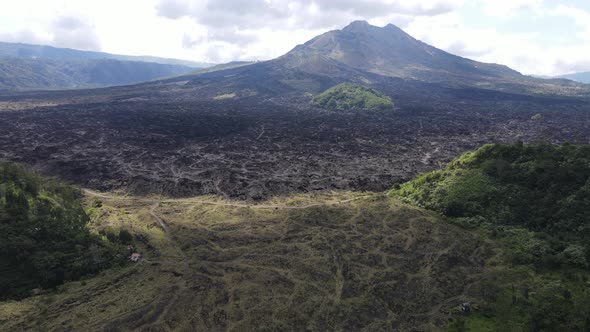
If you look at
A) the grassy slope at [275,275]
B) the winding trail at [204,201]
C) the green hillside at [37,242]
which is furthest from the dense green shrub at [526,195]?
the green hillside at [37,242]

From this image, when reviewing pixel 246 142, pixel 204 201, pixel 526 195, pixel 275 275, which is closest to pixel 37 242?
pixel 204 201

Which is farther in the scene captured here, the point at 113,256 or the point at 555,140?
the point at 555,140

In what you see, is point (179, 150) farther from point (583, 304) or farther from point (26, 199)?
point (583, 304)

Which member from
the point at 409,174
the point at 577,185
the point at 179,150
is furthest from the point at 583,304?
the point at 179,150

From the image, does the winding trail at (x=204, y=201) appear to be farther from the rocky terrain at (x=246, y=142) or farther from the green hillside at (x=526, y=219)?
the green hillside at (x=526, y=219)

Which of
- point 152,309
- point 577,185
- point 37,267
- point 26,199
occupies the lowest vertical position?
point 152,309

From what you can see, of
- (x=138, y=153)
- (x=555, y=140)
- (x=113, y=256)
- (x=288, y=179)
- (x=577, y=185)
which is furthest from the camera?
(x=555, y=140)

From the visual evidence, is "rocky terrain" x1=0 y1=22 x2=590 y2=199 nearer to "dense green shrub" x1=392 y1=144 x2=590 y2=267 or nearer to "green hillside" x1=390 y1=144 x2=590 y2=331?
"dense green shrub" x1=392 y1=144 x2=590 y2=267

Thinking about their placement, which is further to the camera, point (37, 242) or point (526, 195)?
point (526, 195)

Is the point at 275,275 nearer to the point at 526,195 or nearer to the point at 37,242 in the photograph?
the point at 37,242
